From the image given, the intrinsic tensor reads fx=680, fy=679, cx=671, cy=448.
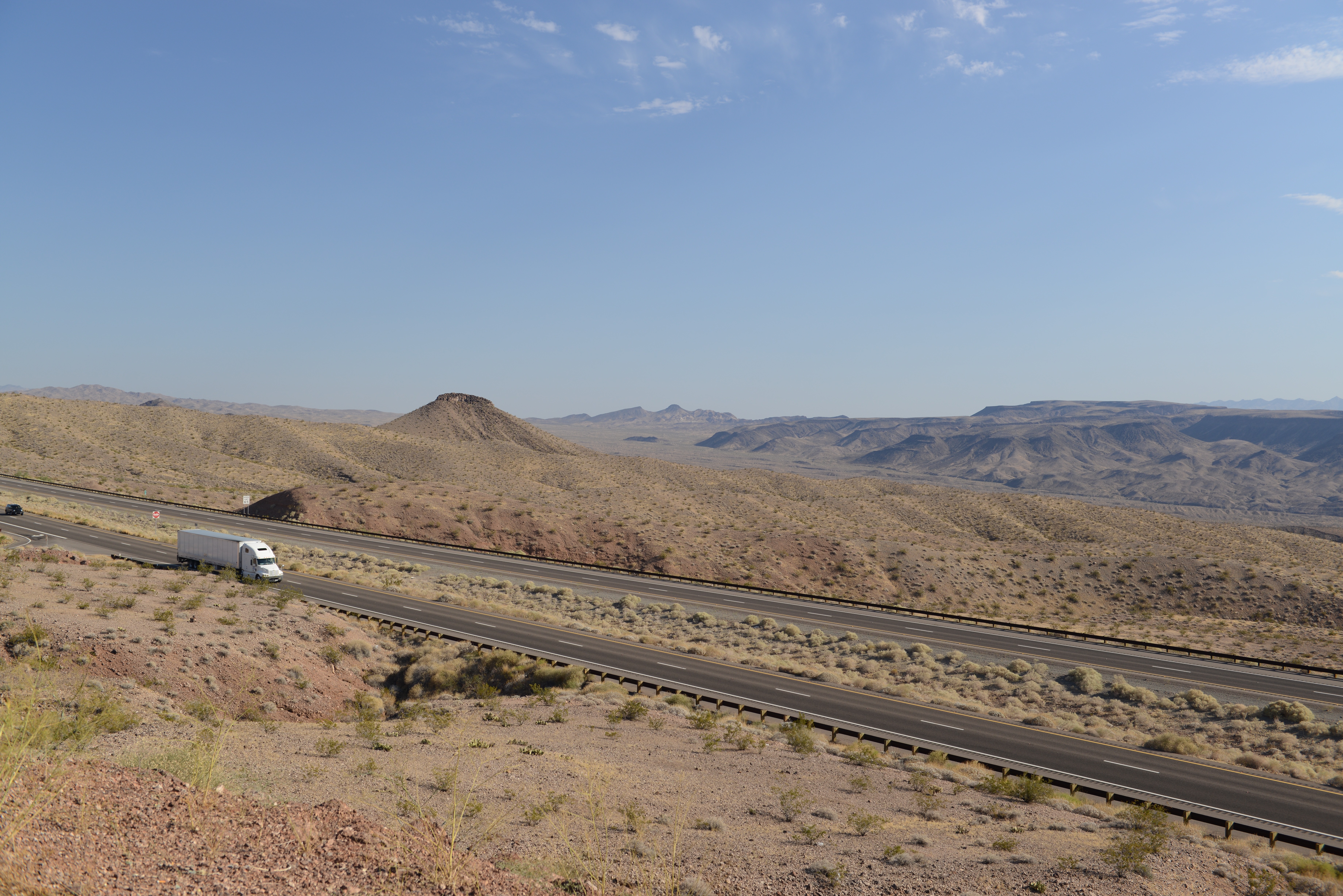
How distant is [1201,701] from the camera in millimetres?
28547

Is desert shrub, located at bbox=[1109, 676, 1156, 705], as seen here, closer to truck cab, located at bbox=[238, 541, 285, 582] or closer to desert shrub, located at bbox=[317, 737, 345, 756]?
desert shrub, located at bbox=[317, 737, 345, 756]

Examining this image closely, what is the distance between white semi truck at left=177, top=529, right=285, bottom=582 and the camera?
3862 centimetres

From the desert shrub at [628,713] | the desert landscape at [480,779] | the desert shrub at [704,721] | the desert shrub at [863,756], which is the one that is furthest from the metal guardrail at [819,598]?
the desert shrub at [628,713]

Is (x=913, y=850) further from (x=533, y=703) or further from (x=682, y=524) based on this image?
(x=682, y=524)

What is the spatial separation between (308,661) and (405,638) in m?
5.56

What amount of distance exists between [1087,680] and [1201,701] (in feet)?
13.4

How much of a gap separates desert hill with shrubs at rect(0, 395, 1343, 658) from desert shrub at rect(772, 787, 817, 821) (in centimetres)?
4147

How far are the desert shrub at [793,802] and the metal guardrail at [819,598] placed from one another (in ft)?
104

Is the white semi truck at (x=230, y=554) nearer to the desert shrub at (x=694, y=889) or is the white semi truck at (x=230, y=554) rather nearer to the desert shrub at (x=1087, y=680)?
the desert shrub at (x=694, y=889)

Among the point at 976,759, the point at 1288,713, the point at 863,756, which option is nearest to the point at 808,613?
the point at 1288,713

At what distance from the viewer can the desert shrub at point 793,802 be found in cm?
1484

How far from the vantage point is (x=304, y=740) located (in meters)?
18.0

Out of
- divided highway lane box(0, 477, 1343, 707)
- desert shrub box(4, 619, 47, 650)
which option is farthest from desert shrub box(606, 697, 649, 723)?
divided highway lane box(0, 477, 1343, 707)

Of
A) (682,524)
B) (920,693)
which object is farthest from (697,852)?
(682,524)
